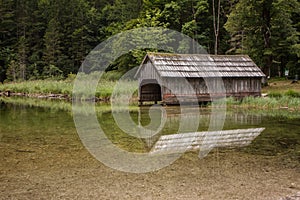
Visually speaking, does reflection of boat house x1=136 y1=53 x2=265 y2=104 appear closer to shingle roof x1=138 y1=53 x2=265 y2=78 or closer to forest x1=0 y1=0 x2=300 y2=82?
shingle roof x1=138 y1=53 x2=265 y2=78

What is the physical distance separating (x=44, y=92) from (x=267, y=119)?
2371 centimetres

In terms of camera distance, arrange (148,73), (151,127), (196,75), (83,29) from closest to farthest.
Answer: (151,127)
(196,75)
(148,73)
(83,29)

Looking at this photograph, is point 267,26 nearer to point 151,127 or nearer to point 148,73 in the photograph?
point 148,73

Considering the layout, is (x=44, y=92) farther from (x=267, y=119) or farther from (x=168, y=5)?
(x=267, y=119)

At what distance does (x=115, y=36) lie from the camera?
45.3 m

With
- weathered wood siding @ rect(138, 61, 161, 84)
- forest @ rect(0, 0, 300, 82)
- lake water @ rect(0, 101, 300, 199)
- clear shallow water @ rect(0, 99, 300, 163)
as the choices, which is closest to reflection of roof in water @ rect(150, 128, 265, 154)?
lake water @ rect(0, 101, 300, 199)

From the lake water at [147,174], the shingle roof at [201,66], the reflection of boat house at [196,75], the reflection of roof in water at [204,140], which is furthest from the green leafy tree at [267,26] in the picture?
the lake water at [147,174]

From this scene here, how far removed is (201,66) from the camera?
21.9 metres

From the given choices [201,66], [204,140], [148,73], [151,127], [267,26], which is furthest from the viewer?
[267,26]

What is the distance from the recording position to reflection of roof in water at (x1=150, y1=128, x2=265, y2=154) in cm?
889

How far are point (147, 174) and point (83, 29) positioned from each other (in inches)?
2031

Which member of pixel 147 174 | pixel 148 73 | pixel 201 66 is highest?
pixel 201 66

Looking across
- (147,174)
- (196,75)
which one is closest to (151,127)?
(147,174)

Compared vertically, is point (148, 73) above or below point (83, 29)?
below
